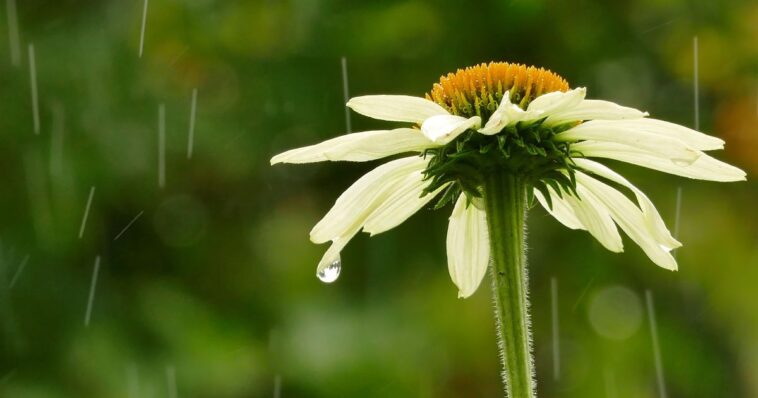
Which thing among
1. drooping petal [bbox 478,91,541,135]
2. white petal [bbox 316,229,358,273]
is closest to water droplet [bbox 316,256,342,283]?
white petal [bbox 316,229,358,273]

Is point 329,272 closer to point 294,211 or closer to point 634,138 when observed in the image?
point 634,138

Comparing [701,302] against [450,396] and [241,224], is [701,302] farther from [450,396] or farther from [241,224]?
[241,224]

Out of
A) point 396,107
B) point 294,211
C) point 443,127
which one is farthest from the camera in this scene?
point 294,211

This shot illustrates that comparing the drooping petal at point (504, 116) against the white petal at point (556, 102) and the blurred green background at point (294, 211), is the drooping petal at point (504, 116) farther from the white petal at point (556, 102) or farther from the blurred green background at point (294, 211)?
the blurred green background at point (294, 211)

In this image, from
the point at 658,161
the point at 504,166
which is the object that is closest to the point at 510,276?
the point at 504,166

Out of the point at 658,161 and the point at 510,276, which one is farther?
the point at 658,161

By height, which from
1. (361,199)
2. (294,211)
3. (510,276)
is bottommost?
(510,276)

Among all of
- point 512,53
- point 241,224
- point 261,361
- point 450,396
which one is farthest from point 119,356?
point 512,53
